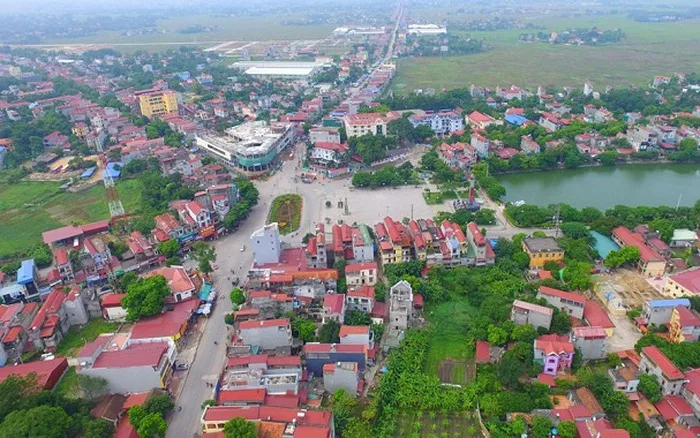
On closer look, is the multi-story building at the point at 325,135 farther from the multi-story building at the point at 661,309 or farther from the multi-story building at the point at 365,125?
the multi-story building at the point at 661,309

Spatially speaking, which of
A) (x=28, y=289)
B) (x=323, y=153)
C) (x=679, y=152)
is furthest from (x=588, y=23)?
(x=28, y=289)

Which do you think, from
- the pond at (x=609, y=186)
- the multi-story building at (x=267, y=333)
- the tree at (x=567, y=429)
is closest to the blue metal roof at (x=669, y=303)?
the tree at (x=567, y=429)

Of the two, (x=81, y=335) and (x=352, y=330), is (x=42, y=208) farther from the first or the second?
(x=352, y=330)

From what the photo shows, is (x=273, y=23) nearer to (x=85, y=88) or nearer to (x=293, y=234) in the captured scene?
(x=85, y=88)

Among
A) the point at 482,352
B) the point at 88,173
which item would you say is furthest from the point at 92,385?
the point at 88,173

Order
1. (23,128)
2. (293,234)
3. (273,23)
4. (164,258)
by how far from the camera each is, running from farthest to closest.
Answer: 1. (273,23)
2. (23,128)
3. (293,234)
4. (164,258)

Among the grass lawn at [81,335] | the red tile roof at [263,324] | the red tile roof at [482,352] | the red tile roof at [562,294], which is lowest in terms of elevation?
the grass lawn at [81,335]
